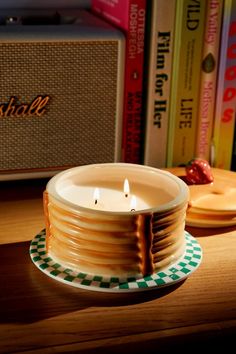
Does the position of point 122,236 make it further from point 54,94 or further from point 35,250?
point 54,94

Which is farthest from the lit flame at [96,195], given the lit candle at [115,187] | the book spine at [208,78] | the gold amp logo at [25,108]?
the book spine at [208,78]

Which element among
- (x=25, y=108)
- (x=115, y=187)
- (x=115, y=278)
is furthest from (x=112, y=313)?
(x=25, y=108)

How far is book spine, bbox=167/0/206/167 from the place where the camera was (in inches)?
37.4

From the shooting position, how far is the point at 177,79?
976 millimetres

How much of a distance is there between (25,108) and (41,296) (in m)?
0.34

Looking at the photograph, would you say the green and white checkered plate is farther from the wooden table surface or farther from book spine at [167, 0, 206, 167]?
book spine at [167, 0, 206, 167]

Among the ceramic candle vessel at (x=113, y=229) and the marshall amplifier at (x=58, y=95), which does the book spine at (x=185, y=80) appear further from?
the ceramic candle vessel at (x=113, y=229)

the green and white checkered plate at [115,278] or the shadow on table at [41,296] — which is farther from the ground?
the green and white checkered plate at [115,278]

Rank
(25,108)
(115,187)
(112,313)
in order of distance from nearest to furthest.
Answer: (112,313), (115,187), (25,108)

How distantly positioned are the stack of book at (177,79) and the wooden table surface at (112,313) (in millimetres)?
290

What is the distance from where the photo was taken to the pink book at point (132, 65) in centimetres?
94

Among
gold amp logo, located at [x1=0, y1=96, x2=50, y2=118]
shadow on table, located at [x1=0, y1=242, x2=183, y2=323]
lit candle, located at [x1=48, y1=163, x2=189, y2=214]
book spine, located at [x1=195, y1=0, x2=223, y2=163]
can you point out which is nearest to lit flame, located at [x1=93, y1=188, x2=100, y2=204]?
lit candle, located at [x1=48, y1=163, x2=189, y2=214]

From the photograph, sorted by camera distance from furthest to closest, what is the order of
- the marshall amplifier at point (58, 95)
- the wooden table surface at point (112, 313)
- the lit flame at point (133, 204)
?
the marshall amplifier at point (58, 95) < the lit flame at point (133, 204) < the wooden table surface at point (112, 313)

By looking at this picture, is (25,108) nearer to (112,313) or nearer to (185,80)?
(185,80)
